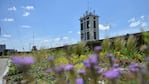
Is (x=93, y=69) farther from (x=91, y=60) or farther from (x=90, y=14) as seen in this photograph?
(x=90, y=14)

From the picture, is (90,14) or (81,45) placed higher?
(90,14)

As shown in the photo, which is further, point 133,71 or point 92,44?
point 92,44

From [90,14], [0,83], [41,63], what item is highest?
[90,14]

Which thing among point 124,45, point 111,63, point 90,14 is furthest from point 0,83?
point 90,14

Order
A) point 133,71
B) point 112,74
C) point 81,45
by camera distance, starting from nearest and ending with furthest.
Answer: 1. point 112,74
2. point 133,71
3. point 81,45

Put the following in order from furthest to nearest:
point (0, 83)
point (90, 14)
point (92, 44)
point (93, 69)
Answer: point (90, 14)
point (92, 44)
point (0, 83)
point (93, 69)

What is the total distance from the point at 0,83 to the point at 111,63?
22.6ft

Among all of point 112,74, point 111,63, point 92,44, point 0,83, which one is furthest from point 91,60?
point 92,44

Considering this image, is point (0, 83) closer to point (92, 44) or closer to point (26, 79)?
point (92, 44)

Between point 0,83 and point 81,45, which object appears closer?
point 0,83

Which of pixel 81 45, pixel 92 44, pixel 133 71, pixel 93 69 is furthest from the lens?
pixel 92 44

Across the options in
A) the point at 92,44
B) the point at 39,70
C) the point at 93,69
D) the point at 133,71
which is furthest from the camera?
the point at 92,44

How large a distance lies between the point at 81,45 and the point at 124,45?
1635 mm

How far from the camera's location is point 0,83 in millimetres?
7996
